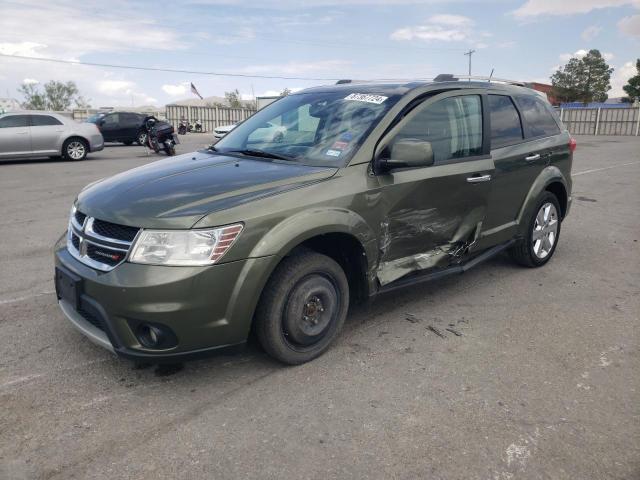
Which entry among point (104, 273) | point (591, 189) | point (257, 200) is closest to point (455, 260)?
point (257, 200)

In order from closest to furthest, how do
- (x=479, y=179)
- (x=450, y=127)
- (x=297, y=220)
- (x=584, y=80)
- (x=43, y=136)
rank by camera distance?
(x=297, y=220)
(x=450, y=127)
(x=479, y=179)
(x=43, y=136)
(x=584, y=80)

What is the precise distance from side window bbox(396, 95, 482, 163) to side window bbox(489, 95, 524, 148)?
0.71 feet

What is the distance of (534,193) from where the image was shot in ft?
16.4

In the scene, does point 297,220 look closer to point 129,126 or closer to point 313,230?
point 313,230

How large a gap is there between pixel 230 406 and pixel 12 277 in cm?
311

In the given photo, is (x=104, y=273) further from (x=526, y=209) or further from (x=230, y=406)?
(x=526, y=209)

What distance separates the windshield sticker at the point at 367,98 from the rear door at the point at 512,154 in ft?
3.90

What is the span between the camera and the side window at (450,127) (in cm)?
389

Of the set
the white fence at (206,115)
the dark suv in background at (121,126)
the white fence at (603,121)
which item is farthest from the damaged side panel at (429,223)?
the white fence at (603,121)

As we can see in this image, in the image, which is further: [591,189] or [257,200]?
[591,189]

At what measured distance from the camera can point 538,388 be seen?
10.2ft

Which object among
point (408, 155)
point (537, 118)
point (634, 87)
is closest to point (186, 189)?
point (408, 155)

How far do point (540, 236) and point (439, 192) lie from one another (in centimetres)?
194

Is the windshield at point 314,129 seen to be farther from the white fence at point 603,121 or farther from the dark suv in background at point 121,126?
the white fence at point 603,121
